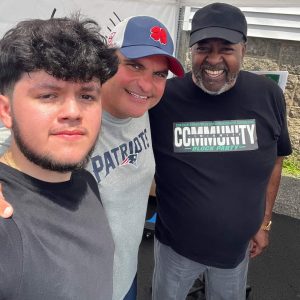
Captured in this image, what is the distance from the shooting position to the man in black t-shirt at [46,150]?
2.57 ft

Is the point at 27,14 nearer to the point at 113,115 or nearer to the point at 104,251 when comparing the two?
the point at 113,115

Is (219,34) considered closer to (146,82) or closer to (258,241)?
(146,82)

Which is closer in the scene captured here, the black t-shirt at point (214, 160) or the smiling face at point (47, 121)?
the smiling face at point (47, 121)

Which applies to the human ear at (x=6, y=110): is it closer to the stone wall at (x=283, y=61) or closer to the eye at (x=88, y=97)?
the eye at (x=88, y=97)

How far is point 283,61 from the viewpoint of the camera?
13.1 feet

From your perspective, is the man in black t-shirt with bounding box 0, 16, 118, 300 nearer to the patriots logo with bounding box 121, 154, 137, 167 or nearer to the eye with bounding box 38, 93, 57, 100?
the eye with bounding box 38, 93, 57, 100

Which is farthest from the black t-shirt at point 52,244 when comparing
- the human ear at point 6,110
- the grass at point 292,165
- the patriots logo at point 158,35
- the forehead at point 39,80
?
the grass at point 292,165

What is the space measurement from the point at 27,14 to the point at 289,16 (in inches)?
117

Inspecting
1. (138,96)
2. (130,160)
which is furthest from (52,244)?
(138,96)

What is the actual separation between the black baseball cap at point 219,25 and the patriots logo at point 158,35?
1.08ft

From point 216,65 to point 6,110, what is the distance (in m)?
1.17

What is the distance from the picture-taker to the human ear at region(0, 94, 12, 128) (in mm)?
850

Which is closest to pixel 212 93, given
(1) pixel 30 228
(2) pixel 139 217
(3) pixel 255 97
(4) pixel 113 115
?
(3) pixel 255 97

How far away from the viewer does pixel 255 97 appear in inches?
69.1
